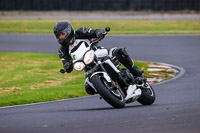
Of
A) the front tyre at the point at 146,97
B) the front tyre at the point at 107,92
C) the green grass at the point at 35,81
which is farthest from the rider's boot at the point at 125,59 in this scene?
the green grass at the point at 35,81

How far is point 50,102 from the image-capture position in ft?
32.5

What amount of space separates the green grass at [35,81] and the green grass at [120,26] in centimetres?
1046

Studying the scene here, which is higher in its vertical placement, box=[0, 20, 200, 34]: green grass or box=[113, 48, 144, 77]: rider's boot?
box=[113, 48, 144, 77]: rider's boot

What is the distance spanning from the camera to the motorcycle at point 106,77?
7766mm

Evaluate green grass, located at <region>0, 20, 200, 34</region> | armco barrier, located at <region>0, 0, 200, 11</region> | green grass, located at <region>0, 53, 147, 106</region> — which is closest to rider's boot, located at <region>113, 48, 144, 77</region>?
green grass, located at <region>0, 53, 147, 106</region>

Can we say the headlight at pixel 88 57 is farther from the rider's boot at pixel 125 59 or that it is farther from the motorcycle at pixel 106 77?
the rider's boot at pixel 125 59

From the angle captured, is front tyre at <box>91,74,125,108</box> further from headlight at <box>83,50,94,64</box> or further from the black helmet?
the black helmet

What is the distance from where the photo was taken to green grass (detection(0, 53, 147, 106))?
10.8 meters

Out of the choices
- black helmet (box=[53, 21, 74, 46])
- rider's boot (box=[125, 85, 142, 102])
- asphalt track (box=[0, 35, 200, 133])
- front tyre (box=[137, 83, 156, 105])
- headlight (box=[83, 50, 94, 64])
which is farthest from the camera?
front tyre (box=[137, 83, 156, 105])

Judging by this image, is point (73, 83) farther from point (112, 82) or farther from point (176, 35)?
point (176, 35)

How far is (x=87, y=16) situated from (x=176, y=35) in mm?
9569

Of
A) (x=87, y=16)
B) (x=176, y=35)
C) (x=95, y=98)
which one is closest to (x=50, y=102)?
(x=95, y=98)

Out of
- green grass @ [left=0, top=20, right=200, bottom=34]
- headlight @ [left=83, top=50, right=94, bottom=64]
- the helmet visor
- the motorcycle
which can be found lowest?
green grass @ [left=0, top=20, right=200, bottom=34]

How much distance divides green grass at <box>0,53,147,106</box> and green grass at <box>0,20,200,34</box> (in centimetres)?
1046
